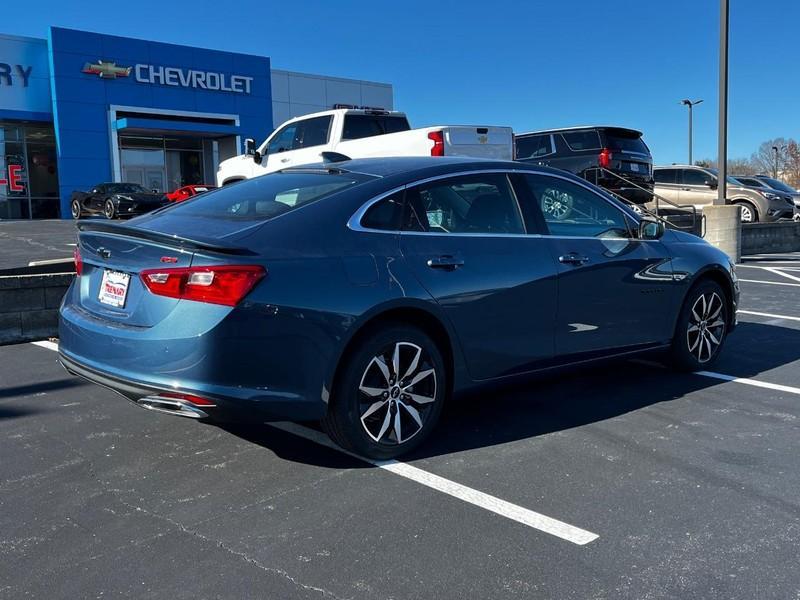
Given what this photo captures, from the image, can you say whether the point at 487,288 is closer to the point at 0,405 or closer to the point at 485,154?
the point at 0,405

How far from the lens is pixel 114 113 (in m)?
32.5

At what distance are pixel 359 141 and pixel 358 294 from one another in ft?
25.4

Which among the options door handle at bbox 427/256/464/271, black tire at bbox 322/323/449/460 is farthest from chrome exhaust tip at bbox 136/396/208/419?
door handle at bbox 427/256/464/271

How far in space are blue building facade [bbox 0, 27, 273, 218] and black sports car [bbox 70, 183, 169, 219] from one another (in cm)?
522

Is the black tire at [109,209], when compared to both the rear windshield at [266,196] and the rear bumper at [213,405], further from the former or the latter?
the rear bumper at [213,405]

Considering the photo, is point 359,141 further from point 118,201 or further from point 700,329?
point 118,201

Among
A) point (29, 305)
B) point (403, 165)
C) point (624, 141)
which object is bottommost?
point (29, 305)

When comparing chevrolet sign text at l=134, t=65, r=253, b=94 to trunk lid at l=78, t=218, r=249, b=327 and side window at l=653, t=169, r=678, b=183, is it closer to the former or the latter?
side window at l=653, t=169, r=678, b=183

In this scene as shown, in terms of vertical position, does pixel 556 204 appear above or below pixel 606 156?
below

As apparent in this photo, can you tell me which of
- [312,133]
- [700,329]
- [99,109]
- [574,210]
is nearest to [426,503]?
[574,210]

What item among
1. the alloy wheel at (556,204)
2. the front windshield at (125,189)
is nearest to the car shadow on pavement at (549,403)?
the alloy wheel at (556,204)

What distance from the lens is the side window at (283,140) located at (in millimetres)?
12727

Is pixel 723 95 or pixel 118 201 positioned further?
pixel 118 201

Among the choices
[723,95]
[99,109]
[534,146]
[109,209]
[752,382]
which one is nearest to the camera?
[752,382]
